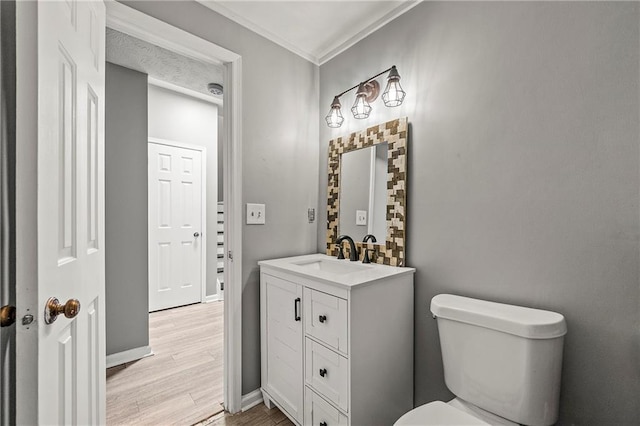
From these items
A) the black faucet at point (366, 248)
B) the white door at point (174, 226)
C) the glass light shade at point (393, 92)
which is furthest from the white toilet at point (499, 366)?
the white door at point (174, 226)

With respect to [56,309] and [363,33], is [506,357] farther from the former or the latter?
[363,33]

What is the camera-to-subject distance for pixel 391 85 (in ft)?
5.26

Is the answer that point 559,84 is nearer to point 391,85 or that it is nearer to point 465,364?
point 391,85

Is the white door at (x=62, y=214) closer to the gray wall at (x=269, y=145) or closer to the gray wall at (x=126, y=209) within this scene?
the gray wall at (x=269, y=145)

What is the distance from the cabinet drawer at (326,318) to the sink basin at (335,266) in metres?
0.31

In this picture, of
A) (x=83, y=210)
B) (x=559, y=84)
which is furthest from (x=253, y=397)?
(x=559, y=84)

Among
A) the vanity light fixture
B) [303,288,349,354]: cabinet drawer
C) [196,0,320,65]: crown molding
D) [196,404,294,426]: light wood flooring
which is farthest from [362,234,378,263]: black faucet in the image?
[196,0,320,65]: crown molding

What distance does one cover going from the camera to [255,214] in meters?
1.85

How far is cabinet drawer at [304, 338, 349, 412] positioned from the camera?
1271 mm

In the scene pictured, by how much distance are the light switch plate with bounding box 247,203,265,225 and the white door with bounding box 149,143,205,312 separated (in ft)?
6.86

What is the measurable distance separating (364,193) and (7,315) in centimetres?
160

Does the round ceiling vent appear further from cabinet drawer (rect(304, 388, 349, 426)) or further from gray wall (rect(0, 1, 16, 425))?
cabinet drawer (rect(304, 388, 349, 426))

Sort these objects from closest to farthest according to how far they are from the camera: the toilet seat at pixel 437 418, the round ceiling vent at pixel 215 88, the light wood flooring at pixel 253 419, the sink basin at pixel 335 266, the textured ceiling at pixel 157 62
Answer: the toilet seat at pixel 437 418 → the light wood flooring at pixel 253 419 → the sink basin at pixel 335 266 → the textured ceiling at pixel 157 62 → the round ceiling vent at pixel 215 88

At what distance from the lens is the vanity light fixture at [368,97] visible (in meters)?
1.60
